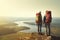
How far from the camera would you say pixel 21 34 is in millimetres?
1822

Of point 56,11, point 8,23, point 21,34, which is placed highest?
point 56,11

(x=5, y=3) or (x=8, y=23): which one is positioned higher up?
(x=5, y=3)

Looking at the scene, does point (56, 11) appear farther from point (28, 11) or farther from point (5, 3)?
point (5, 3)

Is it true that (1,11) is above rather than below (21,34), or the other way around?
above

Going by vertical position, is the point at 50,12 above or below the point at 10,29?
above

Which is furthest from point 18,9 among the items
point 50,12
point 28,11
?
point 50,12

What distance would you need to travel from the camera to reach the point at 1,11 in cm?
189

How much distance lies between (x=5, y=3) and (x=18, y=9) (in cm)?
16

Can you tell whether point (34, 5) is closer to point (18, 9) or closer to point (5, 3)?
point (18, 9)

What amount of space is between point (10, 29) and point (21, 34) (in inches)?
5.4

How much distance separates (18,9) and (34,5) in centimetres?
18

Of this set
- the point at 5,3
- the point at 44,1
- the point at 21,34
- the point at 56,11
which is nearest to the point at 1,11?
the point at 5,3

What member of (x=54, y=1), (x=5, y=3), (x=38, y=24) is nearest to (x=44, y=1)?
(x=54, y=1)

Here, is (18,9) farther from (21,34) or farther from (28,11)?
(21,34)
